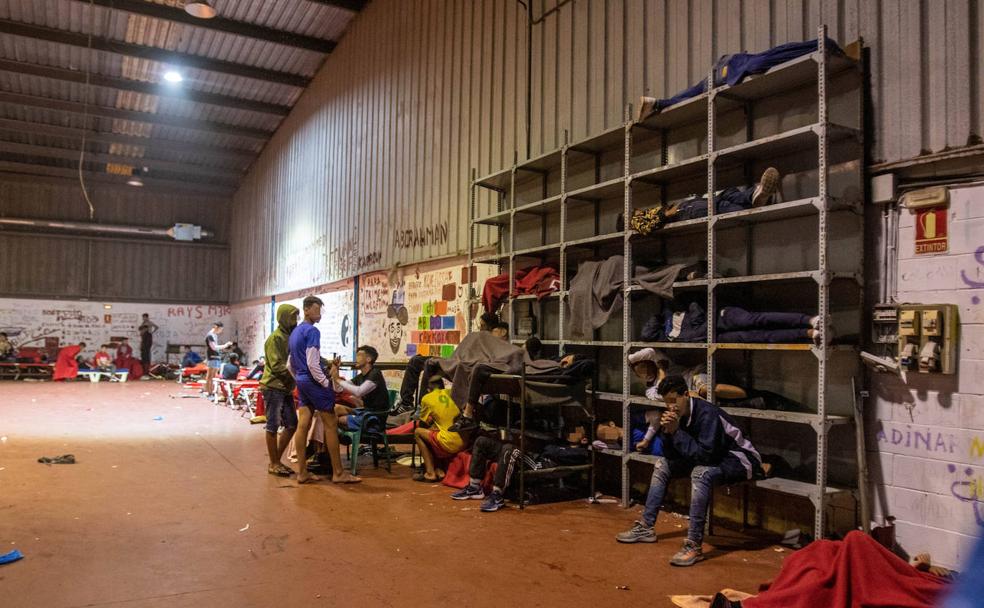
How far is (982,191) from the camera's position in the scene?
3.88 metres

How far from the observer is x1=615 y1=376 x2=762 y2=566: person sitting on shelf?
432cm

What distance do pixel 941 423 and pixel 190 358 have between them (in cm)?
2221

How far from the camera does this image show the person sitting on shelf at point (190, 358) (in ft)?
71.8

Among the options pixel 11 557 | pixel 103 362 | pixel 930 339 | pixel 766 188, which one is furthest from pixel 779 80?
pixel 103 362

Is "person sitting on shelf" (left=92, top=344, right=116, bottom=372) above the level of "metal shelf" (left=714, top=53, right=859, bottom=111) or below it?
below

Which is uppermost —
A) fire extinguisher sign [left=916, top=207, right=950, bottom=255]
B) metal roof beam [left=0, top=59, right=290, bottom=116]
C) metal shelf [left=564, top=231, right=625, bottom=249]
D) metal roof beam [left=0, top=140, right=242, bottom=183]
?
metal roof beam [left=0, top=59, right=290, bottom=116]

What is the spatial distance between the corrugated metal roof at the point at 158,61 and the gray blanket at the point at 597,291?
29.9ft

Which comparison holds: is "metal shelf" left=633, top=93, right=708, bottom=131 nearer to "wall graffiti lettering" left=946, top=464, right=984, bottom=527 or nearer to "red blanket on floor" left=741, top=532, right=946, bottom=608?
A: "wall graffiti lettering" left=946, top=464, right=984, bottom=527

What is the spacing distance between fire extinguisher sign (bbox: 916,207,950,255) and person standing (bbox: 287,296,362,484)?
483 centimetres

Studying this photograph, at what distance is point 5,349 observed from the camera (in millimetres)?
19469

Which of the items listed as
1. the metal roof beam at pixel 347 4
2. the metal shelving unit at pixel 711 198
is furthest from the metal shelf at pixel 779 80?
the metal roof beam at pixel 347 4

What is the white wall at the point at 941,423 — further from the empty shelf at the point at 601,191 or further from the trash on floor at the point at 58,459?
the trash on floor at the point at 58,459

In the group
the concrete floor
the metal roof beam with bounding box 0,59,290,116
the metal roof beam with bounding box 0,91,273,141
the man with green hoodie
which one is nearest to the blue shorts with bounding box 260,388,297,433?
the man with green hoodie

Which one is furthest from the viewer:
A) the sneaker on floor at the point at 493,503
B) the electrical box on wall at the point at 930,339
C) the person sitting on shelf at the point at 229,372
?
the person sitting on shelf at the point at 229,372
